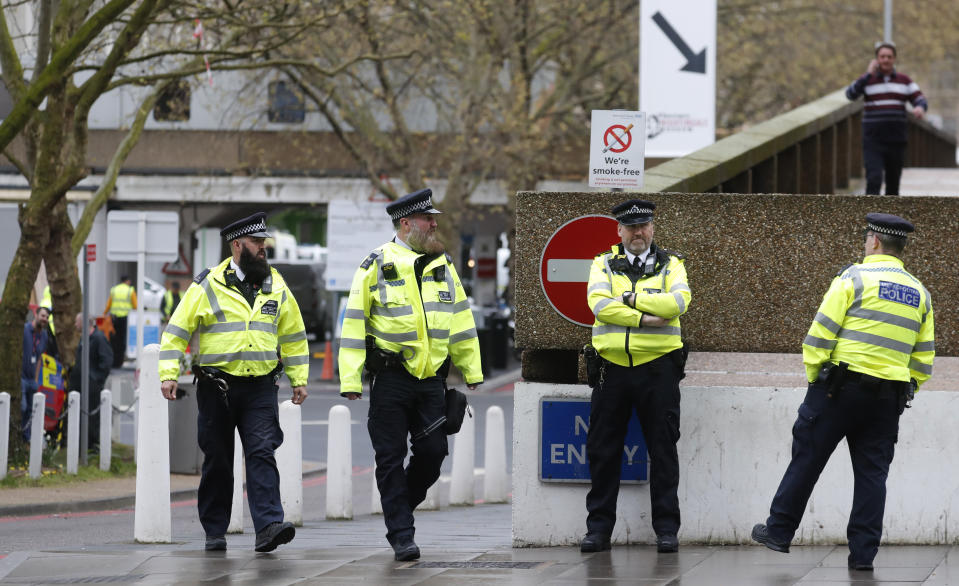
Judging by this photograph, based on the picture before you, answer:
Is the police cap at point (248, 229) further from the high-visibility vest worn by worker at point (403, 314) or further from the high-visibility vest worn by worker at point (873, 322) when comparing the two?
the high-visibility vest worn by worker at point (873, 322)

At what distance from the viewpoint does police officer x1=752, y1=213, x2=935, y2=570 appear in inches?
287

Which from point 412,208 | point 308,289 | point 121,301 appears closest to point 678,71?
point 412,208

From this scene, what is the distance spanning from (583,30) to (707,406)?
22055mm

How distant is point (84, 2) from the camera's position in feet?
52.8

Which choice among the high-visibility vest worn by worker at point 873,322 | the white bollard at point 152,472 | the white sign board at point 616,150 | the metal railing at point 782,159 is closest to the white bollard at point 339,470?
the white bollard at point 152,472

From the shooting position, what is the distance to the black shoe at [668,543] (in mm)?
8000

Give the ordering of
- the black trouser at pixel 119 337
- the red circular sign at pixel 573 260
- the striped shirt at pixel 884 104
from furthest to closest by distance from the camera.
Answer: the black trouser at pixel 119 337 < the striped shirt at pixel 884 104 < the red circular sign at pixel 573 260

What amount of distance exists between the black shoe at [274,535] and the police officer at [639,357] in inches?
61.3

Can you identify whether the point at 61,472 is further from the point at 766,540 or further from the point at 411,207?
the point at 766,540

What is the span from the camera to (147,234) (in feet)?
62.7

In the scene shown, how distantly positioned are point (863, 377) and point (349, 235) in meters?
25.7

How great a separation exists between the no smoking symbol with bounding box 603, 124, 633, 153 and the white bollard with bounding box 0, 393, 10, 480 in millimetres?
7804

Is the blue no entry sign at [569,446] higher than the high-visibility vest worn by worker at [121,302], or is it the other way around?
the high-visibility vest worn by worker at [121,302]

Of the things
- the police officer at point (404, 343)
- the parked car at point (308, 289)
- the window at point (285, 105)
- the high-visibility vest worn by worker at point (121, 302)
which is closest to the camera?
the police officer at point (404, 343)
